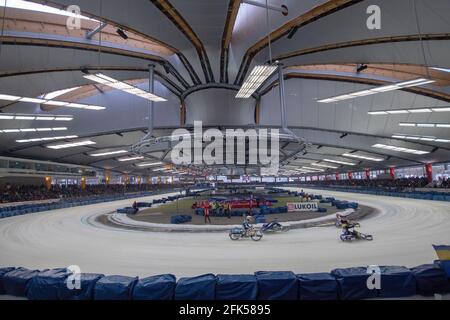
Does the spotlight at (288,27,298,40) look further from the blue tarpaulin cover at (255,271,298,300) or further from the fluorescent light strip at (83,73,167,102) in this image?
the blue tarpaulin cover at (255,271,298,300)

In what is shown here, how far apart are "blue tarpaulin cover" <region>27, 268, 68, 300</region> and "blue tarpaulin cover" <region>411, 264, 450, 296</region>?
32.7 ft

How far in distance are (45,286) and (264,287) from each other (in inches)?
243

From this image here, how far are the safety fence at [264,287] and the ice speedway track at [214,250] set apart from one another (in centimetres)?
224

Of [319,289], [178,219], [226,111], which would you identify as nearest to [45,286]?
[319,289]

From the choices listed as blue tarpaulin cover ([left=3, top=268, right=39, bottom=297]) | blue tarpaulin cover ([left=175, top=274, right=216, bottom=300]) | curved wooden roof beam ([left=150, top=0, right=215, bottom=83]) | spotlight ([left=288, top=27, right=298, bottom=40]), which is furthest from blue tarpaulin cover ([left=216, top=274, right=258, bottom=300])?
spotlight ([left=288, top=27, right=298, bottom=40])

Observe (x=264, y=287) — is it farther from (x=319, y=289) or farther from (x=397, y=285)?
(x=397, y=285)

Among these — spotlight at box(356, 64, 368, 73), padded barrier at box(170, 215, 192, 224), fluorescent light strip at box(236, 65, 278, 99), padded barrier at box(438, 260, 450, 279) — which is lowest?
padded barrier at box(170, 215, 192, 224)

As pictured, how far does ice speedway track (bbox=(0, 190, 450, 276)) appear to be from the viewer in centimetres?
998

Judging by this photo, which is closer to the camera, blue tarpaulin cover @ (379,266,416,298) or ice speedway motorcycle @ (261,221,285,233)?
blue tarpaulin cover @ (379,266,416,298)

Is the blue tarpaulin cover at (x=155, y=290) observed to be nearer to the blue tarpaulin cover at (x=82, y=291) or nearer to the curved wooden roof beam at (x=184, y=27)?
the blue tarpaulin cover at (x=82, y=291)

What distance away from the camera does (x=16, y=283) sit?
759 centimetres

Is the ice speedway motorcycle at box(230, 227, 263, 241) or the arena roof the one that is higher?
the arena roof

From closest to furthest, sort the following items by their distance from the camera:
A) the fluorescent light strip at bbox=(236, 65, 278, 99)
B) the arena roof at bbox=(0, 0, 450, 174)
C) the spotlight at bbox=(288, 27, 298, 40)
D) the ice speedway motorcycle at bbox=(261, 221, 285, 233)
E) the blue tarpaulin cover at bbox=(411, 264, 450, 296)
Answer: the blue tarpaulin cover at bbox=(411, 264, 450, 296)
the fluorescent light strip at bbox=(236, 65, 278, 99)
the arena roof at bbox=(0, 0, 450, 174)
the spotlight at bbox=(288, 27, 298, 40)
the ice speedway motorcycle at bbox=(261, 221, 285, 233)
